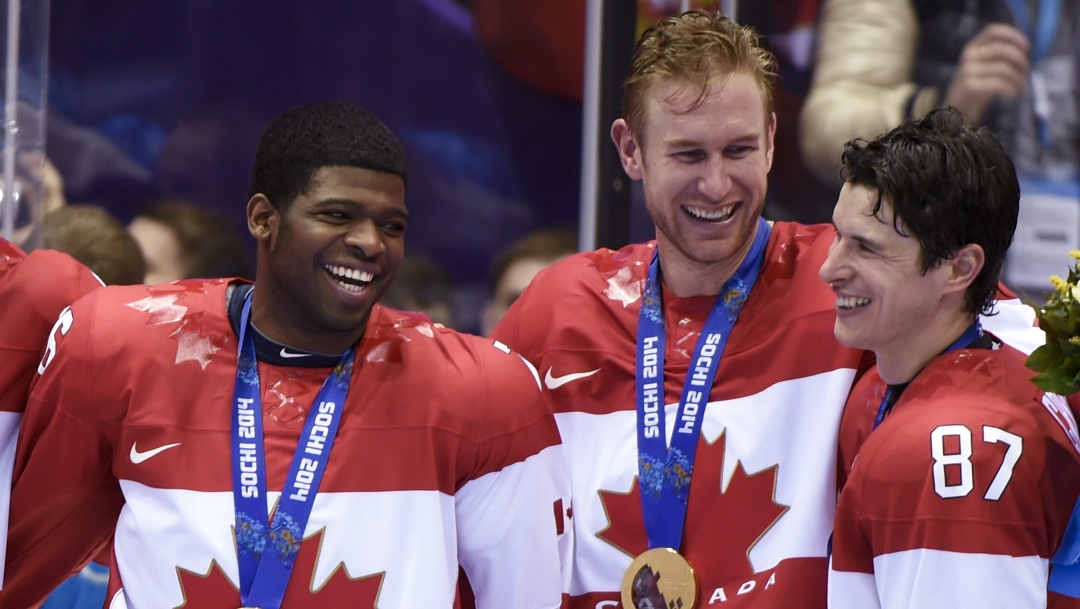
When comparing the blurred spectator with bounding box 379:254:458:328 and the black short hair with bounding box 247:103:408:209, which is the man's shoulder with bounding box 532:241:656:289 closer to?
the black short hair with bounding box 247:103:408:209

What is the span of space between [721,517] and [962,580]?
1.93 feet

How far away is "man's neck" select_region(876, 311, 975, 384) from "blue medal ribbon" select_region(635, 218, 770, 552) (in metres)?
0.41

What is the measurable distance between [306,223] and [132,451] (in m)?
0.51

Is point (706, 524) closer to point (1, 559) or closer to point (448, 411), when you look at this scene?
point (448, 411)

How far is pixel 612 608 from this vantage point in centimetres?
284

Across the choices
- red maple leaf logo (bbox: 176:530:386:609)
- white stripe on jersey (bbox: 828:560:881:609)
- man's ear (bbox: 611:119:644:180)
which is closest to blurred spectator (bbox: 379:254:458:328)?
man's ear (bbox: 611:119:644:180)

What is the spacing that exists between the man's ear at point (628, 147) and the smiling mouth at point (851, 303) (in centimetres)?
60

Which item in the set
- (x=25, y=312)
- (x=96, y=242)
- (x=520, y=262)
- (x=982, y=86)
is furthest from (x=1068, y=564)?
(x=96, y=242)

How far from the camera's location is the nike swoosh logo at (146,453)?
8.43 ft

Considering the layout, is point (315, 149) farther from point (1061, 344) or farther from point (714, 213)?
point (1061, 344)

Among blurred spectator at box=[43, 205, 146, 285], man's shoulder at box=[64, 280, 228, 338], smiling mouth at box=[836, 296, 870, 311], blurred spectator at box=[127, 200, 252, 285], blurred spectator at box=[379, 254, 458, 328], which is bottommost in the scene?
blurred spectator at box=[379, 254, 458, 328]

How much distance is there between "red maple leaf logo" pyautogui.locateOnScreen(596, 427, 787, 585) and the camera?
276 cm

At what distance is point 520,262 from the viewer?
16.1 ft

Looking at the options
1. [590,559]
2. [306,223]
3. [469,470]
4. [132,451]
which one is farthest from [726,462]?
[132,451]
